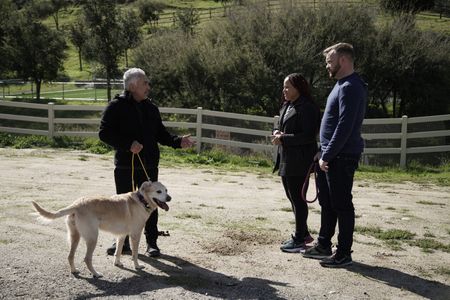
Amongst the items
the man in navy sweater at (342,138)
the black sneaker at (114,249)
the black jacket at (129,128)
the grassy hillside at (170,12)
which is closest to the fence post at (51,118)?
the black sneaker at (114,249)

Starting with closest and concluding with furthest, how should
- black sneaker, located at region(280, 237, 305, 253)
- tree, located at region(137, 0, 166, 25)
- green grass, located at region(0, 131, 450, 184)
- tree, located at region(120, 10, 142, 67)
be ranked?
black sneaker, located at region(280, 237, 305, 253) < green grass, located at region(0, 131, 450, 184) < tree, located at region(120, 10, 142, 67) < tree, located at region(137, 0, 166, 25)

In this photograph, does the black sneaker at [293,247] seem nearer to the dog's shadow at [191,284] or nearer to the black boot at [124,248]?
the dog's shadow at [191,284]

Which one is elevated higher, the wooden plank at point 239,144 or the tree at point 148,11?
the tree at point 148,11

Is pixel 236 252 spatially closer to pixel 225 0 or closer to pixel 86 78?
pixel 86 78

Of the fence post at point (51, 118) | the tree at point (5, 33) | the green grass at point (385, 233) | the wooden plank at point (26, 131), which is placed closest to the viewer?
the green grass at point (385, 233)

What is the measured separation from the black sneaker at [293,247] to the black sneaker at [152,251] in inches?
55.6

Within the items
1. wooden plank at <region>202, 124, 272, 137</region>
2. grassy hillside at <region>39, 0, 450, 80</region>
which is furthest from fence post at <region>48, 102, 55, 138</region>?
grassy hillside at <region>39, 0, 450, 80</region>

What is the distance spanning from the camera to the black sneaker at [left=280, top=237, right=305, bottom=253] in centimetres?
586

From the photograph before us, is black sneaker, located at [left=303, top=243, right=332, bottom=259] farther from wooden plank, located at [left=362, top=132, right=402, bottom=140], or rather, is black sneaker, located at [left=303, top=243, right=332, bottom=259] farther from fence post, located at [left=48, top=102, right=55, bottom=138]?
fence post, located at [left=48, top=102, right=55, bottom=138]

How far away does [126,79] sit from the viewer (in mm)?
5281

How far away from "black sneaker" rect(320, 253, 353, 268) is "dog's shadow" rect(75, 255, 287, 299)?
67 cm

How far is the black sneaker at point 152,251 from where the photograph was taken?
18.3ft

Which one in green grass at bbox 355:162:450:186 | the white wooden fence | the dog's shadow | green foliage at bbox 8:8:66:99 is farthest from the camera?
green foliage at bbox 8:8:66:99

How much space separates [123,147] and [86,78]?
48.1 m
